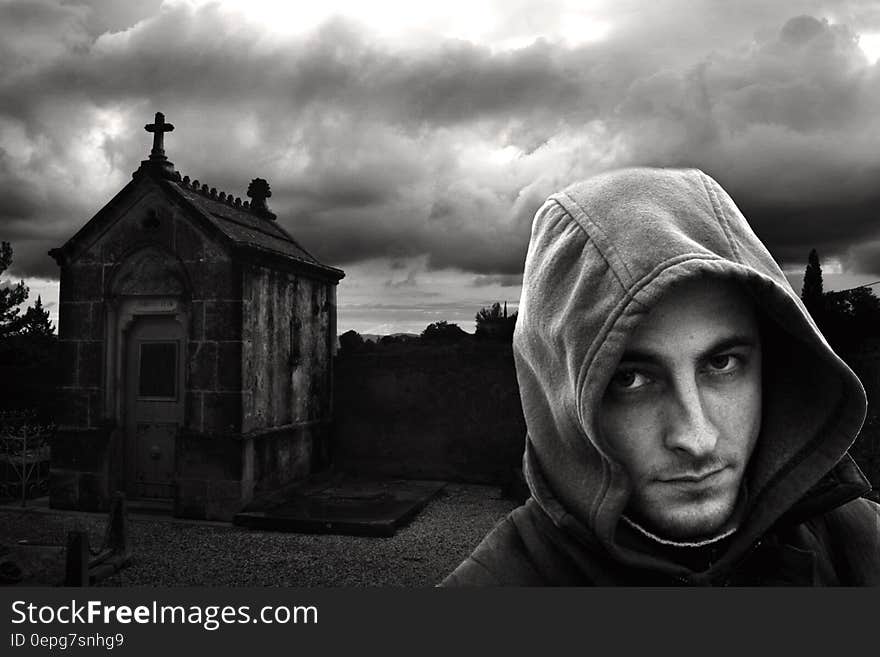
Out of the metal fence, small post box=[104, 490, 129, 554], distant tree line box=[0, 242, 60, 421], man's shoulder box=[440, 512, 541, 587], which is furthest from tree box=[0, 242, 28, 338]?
man's shoulder box=[440, 512, 541, 587]

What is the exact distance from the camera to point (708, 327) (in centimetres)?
111

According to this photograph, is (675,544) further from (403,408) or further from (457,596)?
(403,408)

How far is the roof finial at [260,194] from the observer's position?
1223 centimetres

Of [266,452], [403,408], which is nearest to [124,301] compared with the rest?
[266,452]

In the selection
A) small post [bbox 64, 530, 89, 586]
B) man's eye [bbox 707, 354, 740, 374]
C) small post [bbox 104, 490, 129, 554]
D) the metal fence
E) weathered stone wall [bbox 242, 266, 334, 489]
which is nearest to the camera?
man's eye [bbox 707, 354, 740, 374]

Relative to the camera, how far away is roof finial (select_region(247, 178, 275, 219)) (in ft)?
40.1

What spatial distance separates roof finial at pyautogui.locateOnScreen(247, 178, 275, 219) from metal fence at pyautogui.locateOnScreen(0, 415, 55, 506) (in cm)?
541

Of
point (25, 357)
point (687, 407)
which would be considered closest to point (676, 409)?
point (687, 407)

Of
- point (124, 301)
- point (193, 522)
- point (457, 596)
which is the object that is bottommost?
point (193, 522)

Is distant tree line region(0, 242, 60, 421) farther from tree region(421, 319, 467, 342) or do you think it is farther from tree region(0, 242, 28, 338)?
tree region(421, 319, 467, 342)

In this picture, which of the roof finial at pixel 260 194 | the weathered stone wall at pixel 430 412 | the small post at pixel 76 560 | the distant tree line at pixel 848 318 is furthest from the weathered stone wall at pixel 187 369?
the distant tree line at pixel 848 318

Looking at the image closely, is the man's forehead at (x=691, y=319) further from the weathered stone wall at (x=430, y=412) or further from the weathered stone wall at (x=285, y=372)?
the weathered stone wall at (x=430, y=412)

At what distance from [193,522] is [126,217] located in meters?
4.70

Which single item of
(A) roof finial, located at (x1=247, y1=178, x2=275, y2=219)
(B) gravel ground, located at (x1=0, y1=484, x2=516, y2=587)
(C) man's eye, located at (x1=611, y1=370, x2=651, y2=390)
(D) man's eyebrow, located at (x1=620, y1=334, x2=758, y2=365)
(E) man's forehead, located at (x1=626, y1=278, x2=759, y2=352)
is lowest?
(B) gravel ground, located at (x1=0, y1=484, x2=516, y2=587)
